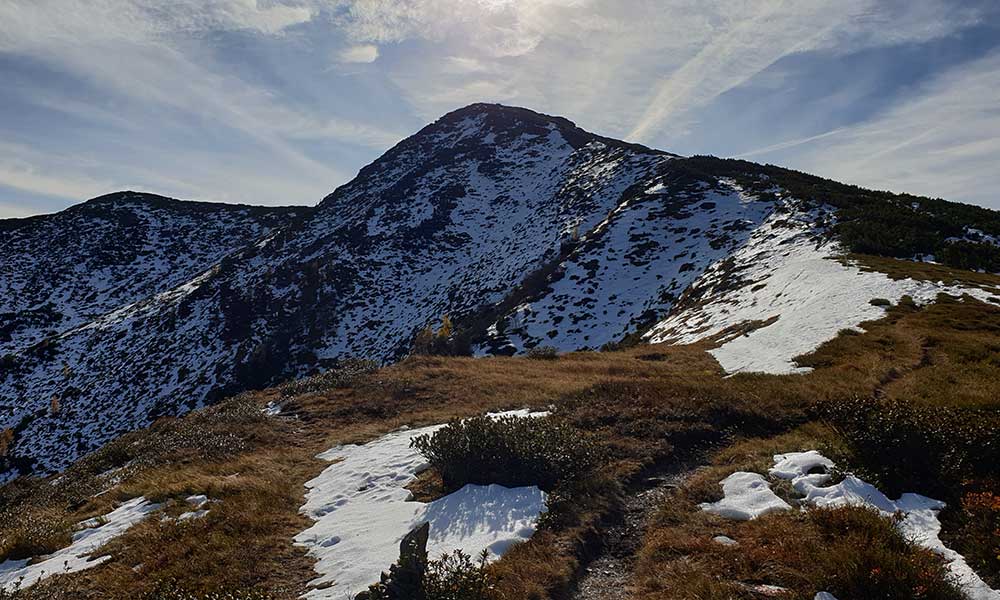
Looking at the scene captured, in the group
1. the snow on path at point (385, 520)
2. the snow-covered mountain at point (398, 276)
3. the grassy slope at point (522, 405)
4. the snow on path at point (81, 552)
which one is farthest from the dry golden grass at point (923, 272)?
the snow on path at point (81, 552)

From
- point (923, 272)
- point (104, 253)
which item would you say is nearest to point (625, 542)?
point (923, 272)

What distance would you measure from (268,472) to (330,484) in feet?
6.00

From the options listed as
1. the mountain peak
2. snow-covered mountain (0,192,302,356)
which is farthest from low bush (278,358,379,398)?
the mountain peak

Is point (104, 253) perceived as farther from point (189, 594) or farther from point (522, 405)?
point (189, 594)

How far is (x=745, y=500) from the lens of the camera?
772cm

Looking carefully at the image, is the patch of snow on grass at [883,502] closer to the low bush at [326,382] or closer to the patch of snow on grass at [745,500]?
the patch of snow on grass at [745,500]

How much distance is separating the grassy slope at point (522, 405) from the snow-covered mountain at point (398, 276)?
3.30 m

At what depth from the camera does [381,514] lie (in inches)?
348

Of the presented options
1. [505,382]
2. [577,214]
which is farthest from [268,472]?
[577,214]

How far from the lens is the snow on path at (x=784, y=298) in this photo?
19156 millimetres

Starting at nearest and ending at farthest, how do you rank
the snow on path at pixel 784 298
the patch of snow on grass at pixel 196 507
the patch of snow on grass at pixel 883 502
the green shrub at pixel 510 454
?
the patch of snow on grass at pixel 883 502 < the patch of snow on grass at pixel 196 507 < the green shrub at pixel 510 454 < the snow on path at pixel 784 298

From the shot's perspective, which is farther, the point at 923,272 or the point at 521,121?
the point at 521,121

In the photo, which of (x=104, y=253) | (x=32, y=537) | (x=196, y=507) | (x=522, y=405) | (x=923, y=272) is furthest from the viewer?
(x=104, y=253)

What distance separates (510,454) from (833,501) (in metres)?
5.08
